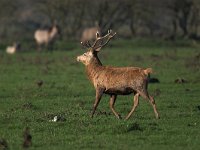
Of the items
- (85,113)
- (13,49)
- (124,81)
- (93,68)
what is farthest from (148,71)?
(13,49)

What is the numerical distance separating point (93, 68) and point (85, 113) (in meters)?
1.07

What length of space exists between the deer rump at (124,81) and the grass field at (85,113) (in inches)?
24.3

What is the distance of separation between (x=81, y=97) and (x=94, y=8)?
38.0 meters

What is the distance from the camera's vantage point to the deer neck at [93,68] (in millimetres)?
16562

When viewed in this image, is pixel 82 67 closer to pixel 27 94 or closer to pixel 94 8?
pixel 27 94

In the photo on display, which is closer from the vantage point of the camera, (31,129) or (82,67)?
(31,129)

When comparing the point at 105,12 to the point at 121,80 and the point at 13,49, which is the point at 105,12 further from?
the point at 121,80

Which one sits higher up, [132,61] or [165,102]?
[132,61]

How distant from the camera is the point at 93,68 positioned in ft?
54.9

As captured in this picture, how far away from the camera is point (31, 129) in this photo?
14.1 meters

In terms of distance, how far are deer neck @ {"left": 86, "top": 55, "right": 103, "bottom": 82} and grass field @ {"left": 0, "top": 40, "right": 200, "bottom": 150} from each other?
87 centimetres

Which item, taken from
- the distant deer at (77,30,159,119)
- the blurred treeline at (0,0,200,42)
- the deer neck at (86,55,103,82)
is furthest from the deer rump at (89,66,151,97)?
the blurred treeline at (0,0,200,42)

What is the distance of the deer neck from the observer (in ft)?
54.3

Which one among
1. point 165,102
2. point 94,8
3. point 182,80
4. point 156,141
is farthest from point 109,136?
point 94,8
